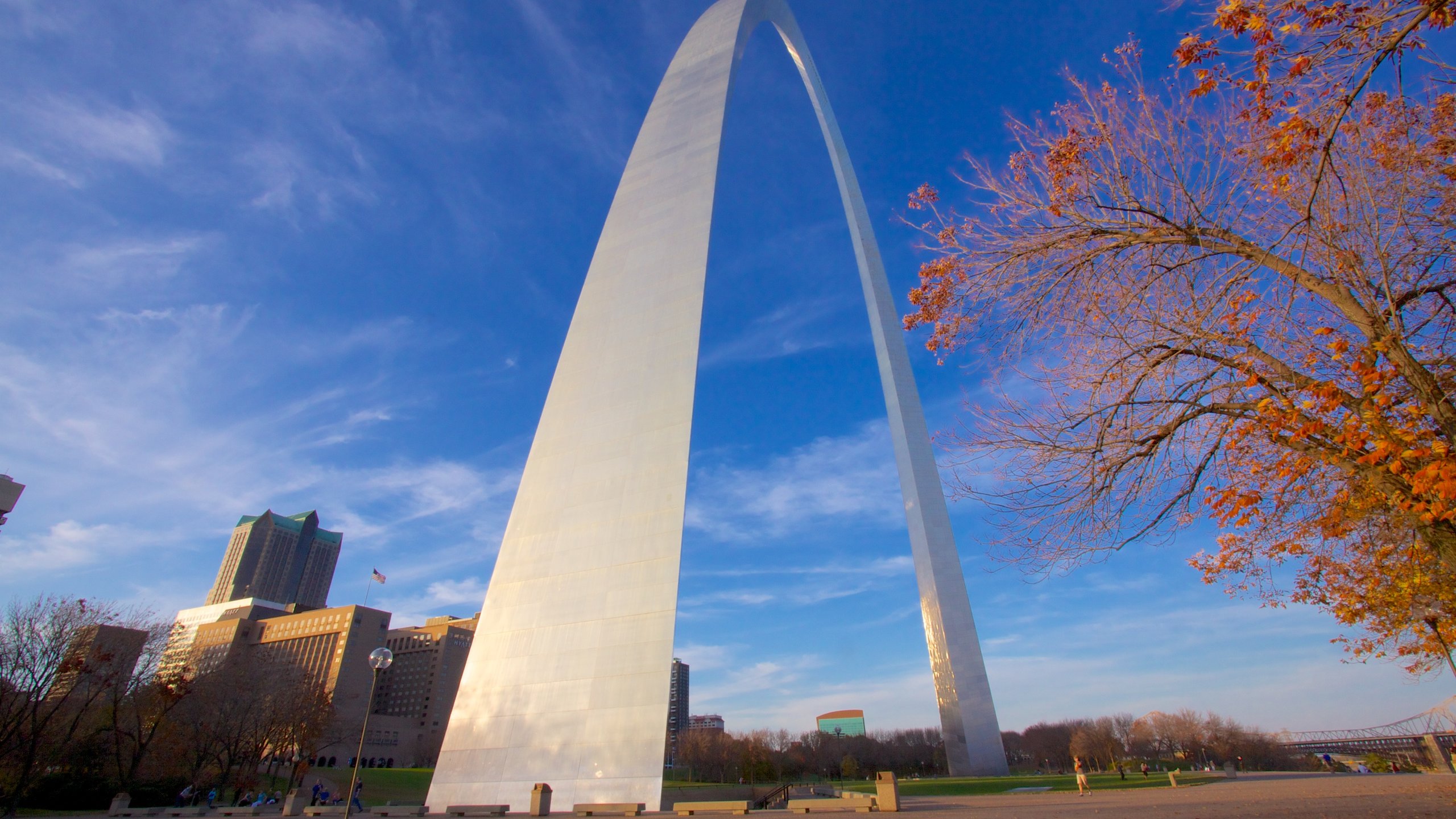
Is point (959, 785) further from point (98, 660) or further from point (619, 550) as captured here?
point (98, 660)

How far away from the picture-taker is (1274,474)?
5.97m

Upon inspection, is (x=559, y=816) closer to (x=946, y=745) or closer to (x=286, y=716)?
(x=946, y=745)

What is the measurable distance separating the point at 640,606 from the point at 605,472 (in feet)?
11.4

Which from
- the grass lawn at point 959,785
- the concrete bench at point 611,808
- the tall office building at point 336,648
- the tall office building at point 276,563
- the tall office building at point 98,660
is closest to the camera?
the concrete bench at point 611,808

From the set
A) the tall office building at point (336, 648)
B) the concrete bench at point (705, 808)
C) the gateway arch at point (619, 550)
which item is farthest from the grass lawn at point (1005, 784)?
Answer: the tall office building at point (336, 648)

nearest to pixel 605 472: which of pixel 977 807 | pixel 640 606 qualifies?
pixel 640 606

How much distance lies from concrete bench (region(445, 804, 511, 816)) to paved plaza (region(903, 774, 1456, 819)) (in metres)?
6.91

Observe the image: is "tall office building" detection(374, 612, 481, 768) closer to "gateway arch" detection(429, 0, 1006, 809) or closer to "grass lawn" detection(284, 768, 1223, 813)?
"grass lawn" detection(284, 768, 1223, 813)

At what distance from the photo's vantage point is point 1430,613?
9.98m

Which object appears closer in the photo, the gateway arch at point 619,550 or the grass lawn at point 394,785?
the gateway arch at point 619,550

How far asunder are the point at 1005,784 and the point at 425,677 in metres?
95.0

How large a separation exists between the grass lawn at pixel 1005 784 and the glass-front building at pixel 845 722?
106 metres

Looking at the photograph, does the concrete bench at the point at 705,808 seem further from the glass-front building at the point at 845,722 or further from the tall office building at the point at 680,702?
the glass-front building at the point at 845,722

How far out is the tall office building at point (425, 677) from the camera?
85.5 m
